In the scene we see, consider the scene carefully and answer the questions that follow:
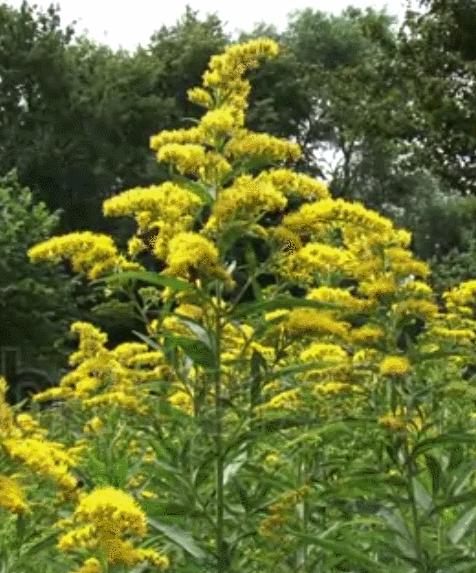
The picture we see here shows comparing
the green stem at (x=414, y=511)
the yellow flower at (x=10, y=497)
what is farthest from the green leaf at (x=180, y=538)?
the green stem at (x=414, y=511)

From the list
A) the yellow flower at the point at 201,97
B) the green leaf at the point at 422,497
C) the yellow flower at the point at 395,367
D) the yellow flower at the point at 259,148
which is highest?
the yellow flower at the point at 201,97

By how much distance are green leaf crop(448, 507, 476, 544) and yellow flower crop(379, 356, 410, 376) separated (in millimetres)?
508

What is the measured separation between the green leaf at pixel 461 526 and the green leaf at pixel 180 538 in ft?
2.49

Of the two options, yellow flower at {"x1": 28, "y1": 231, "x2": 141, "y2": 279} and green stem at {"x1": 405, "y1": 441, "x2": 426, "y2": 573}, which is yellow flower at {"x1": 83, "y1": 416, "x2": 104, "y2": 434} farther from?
green stem at {"x1": 405, "y1": 441, "x2": 426, "y2": 573}

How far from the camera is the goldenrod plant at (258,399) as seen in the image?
3320 mm

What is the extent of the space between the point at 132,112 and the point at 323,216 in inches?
1205

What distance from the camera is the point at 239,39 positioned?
42250 mm

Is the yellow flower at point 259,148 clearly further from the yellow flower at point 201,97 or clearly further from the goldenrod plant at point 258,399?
the yellow flower at point 201,97

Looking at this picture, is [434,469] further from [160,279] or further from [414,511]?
[160,279]

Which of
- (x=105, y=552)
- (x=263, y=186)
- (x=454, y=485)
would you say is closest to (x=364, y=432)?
(x=454, y=485)

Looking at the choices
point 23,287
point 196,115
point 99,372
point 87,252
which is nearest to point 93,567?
point 87,252

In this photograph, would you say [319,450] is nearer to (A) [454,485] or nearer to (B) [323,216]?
(A) [454,485]

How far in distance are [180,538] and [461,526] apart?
2.85ft

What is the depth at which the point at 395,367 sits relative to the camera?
333cm
